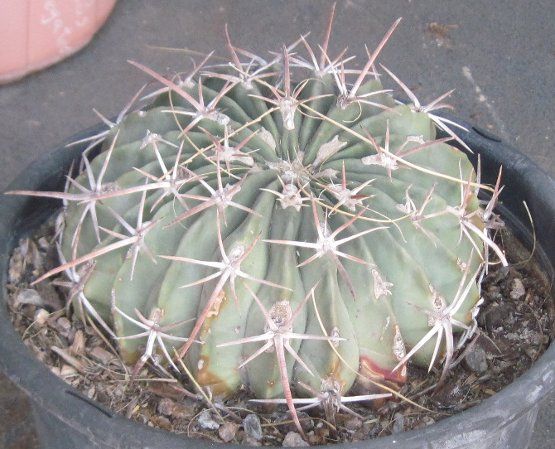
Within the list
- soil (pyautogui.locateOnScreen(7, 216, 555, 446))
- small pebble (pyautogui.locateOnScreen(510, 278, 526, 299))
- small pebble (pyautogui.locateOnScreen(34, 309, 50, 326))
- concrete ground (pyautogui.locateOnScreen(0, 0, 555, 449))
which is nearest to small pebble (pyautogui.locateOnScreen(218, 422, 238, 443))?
soil (pyautogui.locateOnScreen(7, 216, 555, 446))

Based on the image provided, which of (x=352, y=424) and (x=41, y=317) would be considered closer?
(x=352, y=424)

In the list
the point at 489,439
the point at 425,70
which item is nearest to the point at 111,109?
the point at 425,70

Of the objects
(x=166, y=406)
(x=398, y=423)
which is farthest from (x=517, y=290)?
(x=166, y=406)

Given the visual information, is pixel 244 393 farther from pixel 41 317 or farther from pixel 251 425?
pixel 41 317

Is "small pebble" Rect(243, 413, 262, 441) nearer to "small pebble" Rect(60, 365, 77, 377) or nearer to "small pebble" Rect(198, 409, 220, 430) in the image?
"small pebble" Rect(198, 409, 220, 430)

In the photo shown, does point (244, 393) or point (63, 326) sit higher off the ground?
Result: point (244, 393)

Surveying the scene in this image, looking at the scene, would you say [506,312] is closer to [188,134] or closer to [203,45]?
[188,134]

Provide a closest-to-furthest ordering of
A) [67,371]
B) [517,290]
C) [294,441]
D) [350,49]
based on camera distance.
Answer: [294,441] → [67,371] → [517,290] → [350,49]

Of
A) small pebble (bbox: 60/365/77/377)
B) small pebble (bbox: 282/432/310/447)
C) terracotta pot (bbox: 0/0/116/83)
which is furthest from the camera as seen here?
terracotta pot (bbox: 0/0/116/83)

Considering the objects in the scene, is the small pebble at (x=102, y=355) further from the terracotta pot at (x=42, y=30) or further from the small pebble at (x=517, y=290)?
the terracotta pot at (x=42, y=30)
